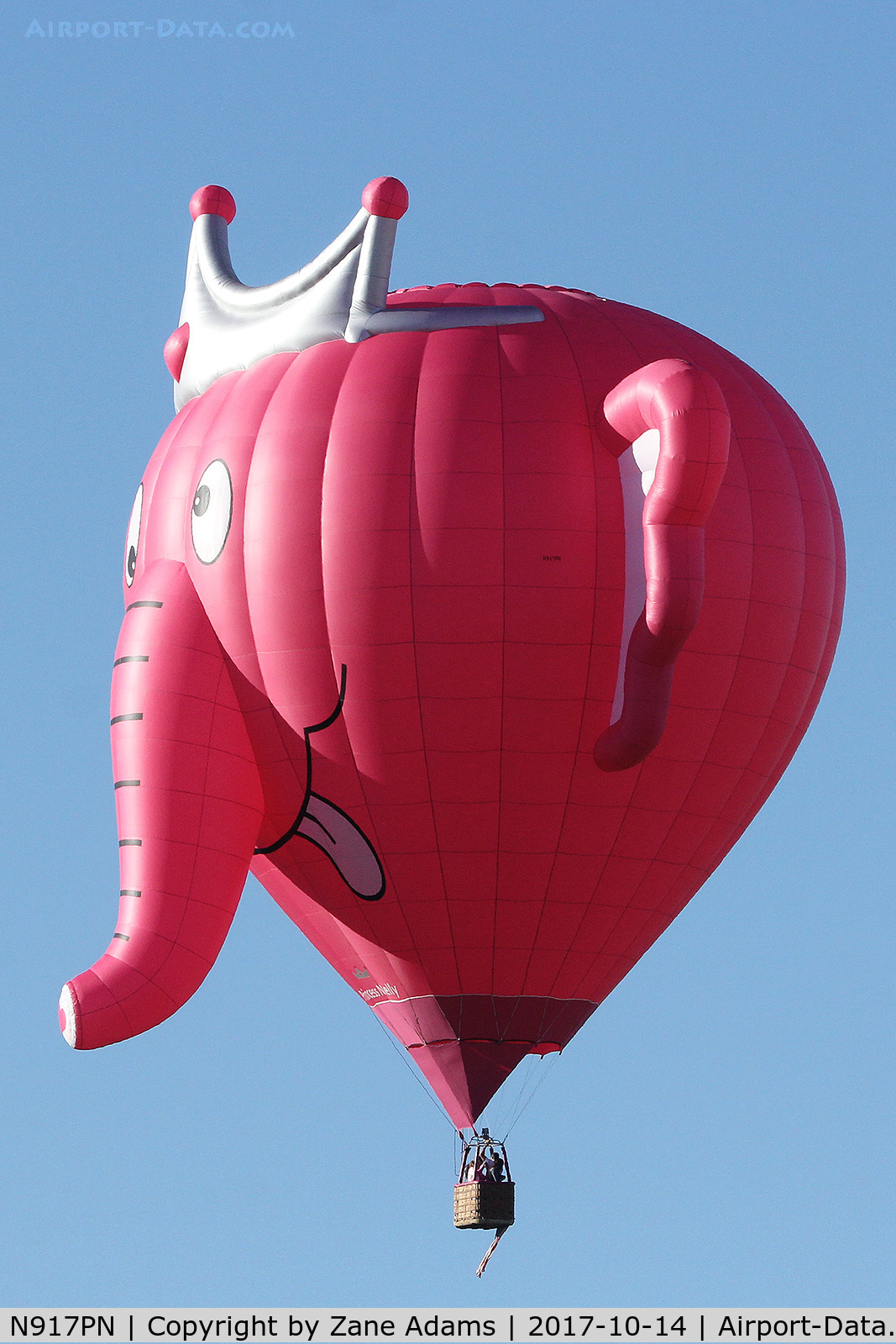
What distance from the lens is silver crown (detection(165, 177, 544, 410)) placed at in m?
24.9

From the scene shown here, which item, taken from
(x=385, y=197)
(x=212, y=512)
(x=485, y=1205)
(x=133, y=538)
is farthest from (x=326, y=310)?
(x=485, y=1205)

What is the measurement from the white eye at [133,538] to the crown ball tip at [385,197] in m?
2.98

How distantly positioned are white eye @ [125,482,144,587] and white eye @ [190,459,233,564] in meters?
1.08

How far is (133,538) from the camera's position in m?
26.1

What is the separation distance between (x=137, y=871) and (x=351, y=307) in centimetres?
454

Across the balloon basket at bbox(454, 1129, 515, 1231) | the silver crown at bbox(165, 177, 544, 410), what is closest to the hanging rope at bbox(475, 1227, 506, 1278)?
the balloon basket at bbox(454, 1129, 515, 1231)

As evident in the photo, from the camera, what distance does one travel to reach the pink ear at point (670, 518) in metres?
23.1

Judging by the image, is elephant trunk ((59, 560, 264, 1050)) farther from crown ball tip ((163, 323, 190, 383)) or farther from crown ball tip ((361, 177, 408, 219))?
crown ball tip ((361, 177, 408, 219))

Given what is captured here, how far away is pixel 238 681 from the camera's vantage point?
2450 centimetres

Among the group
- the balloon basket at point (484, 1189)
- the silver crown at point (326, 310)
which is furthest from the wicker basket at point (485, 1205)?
the silver crown at point (326, 310)

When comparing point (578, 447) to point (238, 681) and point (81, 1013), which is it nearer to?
point (238, 681)

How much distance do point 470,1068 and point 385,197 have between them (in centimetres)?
660

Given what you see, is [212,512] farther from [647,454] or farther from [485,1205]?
[485,1205]

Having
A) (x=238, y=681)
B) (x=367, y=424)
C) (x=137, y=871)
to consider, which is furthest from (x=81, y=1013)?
(x=367, y=424)
